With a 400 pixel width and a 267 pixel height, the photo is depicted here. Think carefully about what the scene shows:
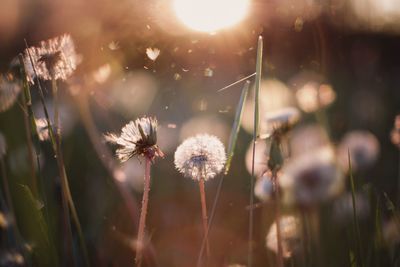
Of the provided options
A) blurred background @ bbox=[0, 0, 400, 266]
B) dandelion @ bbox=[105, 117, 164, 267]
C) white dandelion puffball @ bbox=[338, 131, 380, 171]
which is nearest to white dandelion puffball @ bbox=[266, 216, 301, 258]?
blurred background @ bbox=[0, 0, 400, 266]

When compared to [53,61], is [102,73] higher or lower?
higher

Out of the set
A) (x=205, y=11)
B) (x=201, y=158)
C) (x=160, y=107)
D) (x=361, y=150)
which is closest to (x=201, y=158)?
(x=201, y=158)

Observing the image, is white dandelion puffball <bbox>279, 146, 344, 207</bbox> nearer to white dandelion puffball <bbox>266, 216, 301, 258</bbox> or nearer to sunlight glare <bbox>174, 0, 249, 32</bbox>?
white dandelion puffball <bbox>266, 216, 301, 258</bbox>

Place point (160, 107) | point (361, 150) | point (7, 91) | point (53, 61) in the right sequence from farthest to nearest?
point (361, 150) → point (160, 107) → point (7, 91) → point (53, 61)

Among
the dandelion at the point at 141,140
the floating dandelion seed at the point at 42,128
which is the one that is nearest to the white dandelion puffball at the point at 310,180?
the dandelion at the point at 141,140

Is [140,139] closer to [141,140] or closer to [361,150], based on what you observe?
[141,140]

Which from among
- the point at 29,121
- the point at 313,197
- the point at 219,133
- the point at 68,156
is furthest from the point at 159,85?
the point at 313,197
